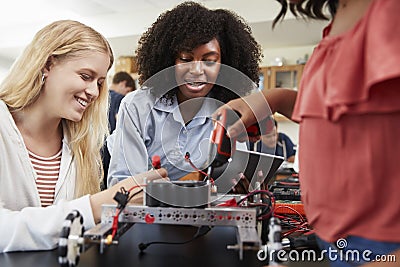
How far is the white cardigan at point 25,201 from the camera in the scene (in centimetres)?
72

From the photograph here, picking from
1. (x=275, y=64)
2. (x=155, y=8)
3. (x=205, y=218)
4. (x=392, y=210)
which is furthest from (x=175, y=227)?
(x=275, y=64)

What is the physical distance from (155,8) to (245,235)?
4099 millimetres

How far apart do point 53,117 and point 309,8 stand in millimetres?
798

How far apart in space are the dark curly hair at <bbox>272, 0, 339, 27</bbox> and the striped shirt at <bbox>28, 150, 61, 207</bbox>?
0.80 m

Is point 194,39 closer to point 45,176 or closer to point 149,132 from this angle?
point 149,132

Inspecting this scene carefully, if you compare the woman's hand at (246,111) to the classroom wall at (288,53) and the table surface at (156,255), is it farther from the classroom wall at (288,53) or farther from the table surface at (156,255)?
the classroom wall at (288,53)

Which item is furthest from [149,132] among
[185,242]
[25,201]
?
[185,242]

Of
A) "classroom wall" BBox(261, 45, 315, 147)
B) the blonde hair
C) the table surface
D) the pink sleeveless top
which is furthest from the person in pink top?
"classroom wall" BBox(261, 45, 315, 147)

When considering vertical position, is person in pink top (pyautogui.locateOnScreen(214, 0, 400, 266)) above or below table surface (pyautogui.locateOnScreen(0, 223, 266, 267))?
above

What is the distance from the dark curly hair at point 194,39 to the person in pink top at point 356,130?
0.64 m

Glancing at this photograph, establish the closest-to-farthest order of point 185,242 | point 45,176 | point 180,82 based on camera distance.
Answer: point 185,242, point 45,176, point 180,82

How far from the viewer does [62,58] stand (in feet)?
3.53

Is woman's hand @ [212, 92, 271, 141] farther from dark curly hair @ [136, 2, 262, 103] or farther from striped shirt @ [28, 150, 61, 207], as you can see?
striped shirt @ [28, 150, 61, 207]

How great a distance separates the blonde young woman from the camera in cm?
101
